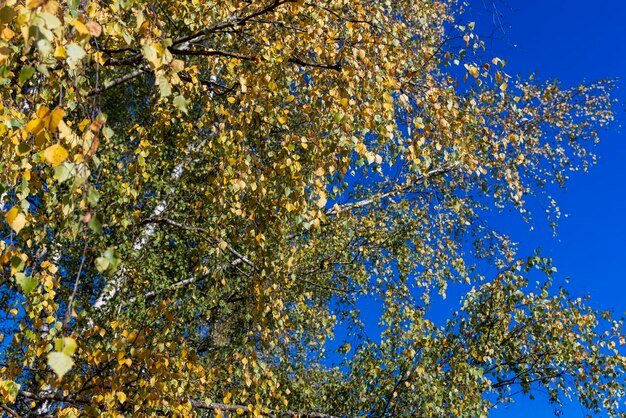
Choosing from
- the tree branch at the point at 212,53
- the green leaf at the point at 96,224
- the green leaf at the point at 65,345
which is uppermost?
the tree branch at the point at 212,53

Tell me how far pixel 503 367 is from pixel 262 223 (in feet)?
16.8

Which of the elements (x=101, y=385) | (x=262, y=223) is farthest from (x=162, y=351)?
(x=262, y=223)

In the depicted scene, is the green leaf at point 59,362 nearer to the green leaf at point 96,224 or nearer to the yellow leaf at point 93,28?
the green leaf at point 96,224

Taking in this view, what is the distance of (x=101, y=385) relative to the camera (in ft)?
15.1

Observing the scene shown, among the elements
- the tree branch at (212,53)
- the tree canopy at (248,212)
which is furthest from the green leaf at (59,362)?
the tree branch at (212,53)

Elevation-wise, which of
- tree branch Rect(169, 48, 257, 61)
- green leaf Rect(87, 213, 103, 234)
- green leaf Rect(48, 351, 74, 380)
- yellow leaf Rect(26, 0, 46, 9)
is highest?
tree branch Rect(169, 48, 257, 61)

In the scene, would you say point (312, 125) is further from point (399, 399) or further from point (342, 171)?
point (399, 399)

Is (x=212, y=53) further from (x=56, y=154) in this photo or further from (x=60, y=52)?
(x=56, y=154)

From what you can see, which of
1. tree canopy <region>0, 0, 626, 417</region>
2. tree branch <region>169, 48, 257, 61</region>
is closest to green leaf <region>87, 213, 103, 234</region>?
tree canopy <region>0, 0, 626, 417</region>

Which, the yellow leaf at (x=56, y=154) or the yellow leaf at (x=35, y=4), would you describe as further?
the yellow leaf at (x=56, y=154)

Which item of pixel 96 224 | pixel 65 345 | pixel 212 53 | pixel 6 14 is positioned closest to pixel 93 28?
pixel 6 14

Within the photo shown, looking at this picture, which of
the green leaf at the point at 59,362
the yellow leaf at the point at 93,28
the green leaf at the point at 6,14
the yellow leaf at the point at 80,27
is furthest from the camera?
the yellow leaf at the point at 93,28

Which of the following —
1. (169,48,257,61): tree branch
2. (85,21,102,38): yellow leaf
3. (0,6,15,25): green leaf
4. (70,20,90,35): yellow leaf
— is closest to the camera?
(0,6,15,25): green leaf

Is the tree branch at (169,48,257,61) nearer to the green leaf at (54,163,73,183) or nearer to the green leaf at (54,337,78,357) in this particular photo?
the green leaf at (54,163,73,183)
